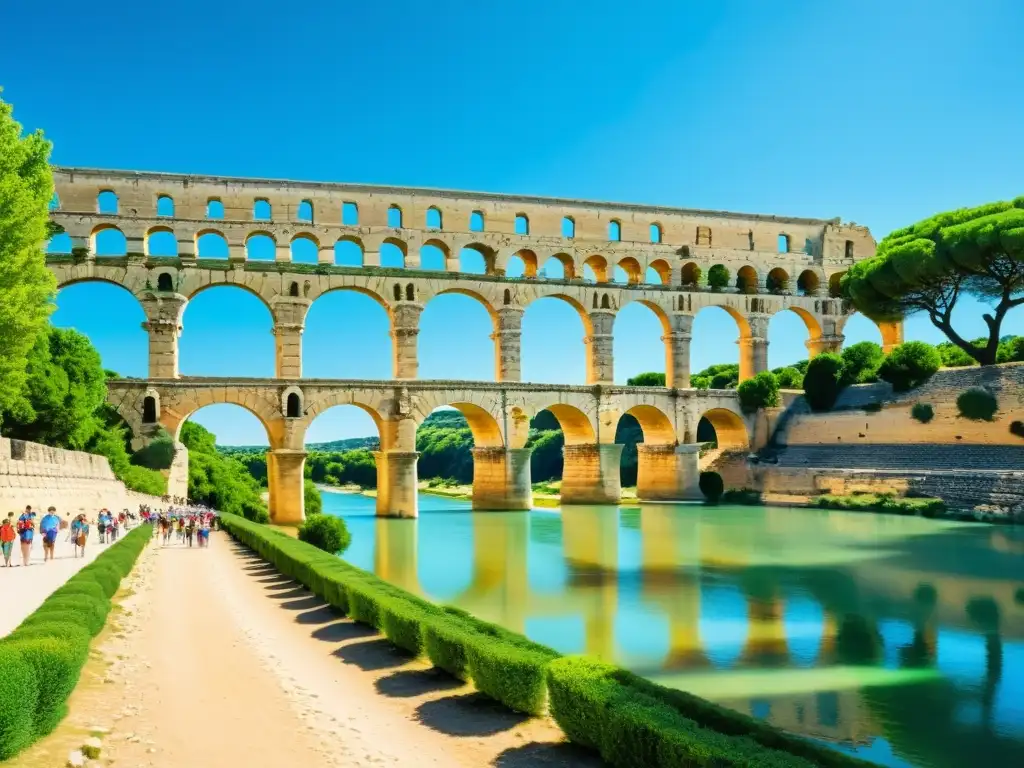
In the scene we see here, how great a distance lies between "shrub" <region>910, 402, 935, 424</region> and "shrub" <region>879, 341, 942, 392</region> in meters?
1.47

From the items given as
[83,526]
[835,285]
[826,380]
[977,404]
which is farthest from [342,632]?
[835,285]

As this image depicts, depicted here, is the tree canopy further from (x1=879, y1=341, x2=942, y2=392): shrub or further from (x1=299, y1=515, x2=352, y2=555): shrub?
(x1=299, y1=515, x2=352, y2=555): shrub

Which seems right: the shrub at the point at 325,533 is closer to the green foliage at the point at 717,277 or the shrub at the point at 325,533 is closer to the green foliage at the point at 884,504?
the green foliage at the point at 884,504

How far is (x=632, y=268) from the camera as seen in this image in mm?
43062

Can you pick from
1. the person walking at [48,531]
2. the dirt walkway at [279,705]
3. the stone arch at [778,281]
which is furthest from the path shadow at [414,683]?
the stone arch at [778,281]

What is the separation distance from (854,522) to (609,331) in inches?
592

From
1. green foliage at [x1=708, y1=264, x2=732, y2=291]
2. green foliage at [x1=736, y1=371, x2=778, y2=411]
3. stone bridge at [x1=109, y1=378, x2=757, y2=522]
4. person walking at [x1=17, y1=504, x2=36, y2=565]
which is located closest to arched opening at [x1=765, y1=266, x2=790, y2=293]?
green foliage at [x1=708, y1=264, x2=732, y2=291]

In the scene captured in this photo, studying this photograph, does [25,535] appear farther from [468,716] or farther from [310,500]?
[310,500]

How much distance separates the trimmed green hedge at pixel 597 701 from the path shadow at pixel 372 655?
13 cm

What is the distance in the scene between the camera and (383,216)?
38906mm

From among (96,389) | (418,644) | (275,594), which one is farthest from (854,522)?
(96,389)

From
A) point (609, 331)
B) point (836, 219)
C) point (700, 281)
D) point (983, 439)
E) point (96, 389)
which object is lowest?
point (983, 439)

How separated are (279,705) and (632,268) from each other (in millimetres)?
36772

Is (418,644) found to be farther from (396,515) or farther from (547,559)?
(396,515)
